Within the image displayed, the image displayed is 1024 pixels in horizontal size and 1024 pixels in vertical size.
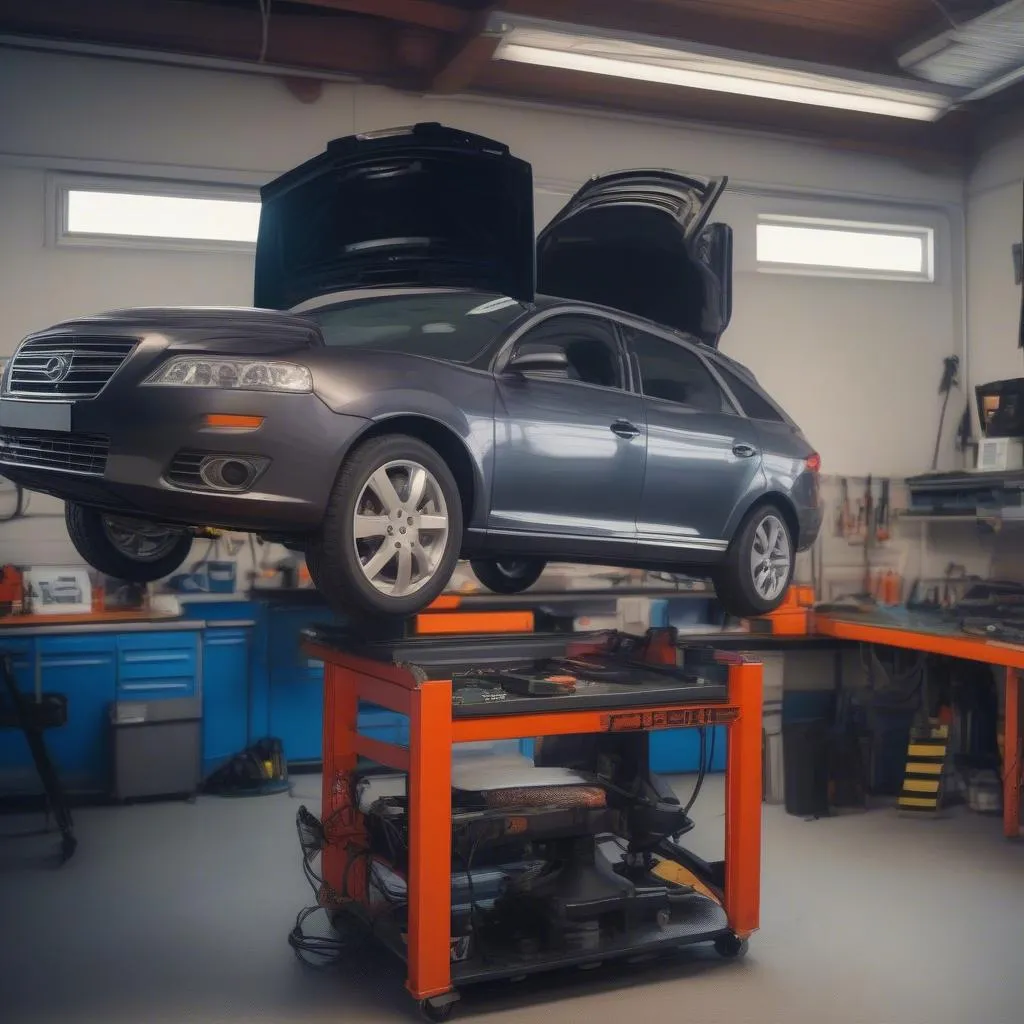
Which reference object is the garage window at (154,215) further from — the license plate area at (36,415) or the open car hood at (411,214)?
the license plate area at (36,415)

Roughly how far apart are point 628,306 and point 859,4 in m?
2.66

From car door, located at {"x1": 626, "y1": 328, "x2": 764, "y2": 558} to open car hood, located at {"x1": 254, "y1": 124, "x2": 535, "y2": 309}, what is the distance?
0.49m

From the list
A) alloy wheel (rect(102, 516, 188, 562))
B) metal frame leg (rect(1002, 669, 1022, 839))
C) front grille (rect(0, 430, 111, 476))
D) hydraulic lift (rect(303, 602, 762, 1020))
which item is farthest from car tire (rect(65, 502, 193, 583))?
metal frame leg (rect(1002, 669, 1022, 839))

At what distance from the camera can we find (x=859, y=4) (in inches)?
190

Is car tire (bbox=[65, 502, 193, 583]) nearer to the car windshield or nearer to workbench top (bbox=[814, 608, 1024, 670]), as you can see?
the car windshield

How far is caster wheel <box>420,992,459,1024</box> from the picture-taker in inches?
106

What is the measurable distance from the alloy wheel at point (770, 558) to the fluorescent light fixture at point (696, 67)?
175 centimetres

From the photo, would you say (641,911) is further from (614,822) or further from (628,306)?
(628,306)

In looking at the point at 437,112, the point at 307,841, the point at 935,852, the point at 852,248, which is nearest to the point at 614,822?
the point at 307,841

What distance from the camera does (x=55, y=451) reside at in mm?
2066

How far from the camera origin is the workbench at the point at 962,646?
13.9 ft

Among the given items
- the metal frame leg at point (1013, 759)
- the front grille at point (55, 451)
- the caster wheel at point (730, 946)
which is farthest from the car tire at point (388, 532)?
the metal frame leg at point (1013, 759)

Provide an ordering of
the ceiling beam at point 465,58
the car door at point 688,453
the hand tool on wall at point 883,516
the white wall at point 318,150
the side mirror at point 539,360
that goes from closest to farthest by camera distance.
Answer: the side mirror at point 539,360 → the car door at point 688,453 → the ceiling beam at point 465,58 → the white wall at point 318,150 → the hand tool on wall at point 883,516

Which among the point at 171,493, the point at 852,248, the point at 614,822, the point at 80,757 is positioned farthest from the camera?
the point at 852,248
